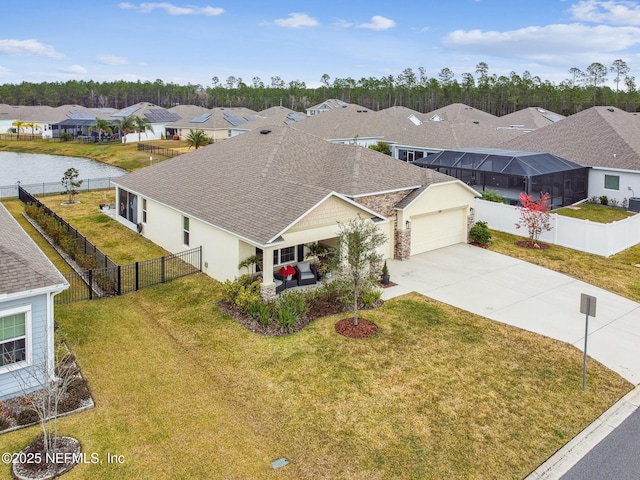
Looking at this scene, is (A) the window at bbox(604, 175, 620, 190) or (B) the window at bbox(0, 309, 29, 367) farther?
(A) the window at bbox(604, 175, 620, 190)

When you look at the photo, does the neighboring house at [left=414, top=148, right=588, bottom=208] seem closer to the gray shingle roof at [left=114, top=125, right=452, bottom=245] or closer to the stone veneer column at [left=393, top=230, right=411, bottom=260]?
the gray shingle roof at [left=114, top=125, right=452, bottom=245]

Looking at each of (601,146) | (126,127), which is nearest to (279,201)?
(601,146)

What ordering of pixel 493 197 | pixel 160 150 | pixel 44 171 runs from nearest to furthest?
pixel 493 197
pixel 44 171
pixel 160 150

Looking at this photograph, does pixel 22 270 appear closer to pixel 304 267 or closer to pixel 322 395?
pixel 322 395

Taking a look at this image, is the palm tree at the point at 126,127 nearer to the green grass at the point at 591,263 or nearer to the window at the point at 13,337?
the green grass at the point at 591,263

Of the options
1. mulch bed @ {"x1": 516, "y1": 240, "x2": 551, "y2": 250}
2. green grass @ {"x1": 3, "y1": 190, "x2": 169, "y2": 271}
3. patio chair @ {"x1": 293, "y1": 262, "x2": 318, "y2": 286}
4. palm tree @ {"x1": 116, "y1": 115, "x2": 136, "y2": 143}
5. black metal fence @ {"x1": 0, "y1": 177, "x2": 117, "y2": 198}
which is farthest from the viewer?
palm tree @ {"x1": 116, "y1": 115, "x2": 136, "y2": 143}

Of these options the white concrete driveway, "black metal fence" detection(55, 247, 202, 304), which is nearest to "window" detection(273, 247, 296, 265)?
"black metal fence" detection(55, 247, 202, 304)

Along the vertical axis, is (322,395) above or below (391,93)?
below
